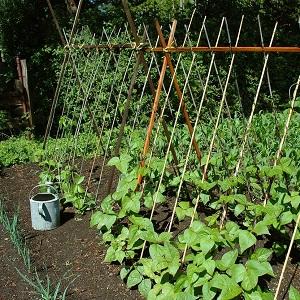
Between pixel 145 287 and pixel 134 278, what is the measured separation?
0.43ft

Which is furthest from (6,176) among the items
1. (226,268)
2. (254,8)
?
(254,8)

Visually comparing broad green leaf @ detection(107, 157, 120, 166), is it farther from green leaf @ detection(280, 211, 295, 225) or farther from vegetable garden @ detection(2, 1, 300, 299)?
green leaf @ detection(280, 211, 295, 225)

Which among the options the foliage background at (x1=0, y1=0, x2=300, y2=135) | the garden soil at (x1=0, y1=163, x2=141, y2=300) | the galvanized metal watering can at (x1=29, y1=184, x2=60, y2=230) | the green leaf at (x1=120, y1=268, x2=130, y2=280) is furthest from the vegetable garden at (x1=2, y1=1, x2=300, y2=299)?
the foliage background at (x1=0, y1=0, x2=300, y2=135)

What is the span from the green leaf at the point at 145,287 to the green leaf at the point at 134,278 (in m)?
0.04

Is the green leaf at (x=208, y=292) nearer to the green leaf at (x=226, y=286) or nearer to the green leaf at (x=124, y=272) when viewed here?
the green leaf at (x=226, y=286)

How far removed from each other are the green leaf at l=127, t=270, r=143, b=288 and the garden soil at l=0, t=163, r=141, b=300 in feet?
0.35

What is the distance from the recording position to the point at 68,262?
12.3 feet

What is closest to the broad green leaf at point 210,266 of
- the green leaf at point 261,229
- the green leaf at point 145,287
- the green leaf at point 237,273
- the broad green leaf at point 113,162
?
the green leaf at point 237,273

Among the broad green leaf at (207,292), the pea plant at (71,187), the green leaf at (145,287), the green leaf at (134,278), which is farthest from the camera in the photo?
the pea plant at (71,187)

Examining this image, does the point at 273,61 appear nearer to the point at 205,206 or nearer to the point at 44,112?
the point at 44,112

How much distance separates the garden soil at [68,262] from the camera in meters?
3.31

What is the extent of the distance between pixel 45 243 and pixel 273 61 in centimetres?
798

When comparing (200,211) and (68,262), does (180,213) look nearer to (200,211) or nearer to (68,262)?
(200,211)

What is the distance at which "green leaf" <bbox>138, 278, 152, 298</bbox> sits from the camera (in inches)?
120
